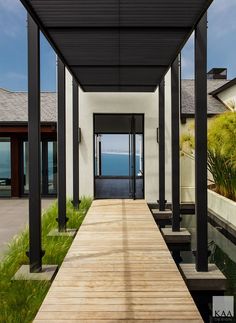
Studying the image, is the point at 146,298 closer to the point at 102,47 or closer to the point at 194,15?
the point at 194,15

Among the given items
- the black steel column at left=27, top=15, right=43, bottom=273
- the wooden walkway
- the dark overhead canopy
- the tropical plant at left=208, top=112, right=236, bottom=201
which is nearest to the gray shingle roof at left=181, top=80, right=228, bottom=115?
the tropical plant at left=208, top=112, right=236, bottom=201

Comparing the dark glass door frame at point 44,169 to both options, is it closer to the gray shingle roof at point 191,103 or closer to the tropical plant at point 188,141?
the tropical plant at point 188,141

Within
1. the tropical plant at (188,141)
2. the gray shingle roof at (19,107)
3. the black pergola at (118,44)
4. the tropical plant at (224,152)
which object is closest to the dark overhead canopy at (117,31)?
the black pergola at (118,44)

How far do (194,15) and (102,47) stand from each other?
71.6 inches

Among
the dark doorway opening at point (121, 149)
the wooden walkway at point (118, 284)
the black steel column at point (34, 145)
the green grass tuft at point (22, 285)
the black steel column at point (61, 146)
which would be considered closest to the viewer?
the wooden walkway at point (118, 284)

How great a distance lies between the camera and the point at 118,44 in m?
5.71

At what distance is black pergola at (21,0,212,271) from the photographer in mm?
4344

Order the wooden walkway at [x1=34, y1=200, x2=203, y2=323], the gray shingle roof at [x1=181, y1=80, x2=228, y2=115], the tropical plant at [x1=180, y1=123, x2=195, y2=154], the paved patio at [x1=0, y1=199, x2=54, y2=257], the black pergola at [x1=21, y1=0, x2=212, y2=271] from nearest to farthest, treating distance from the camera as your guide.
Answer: the wooden walkway at [x1=34, y1=200, x2=203, y2=323] → the black pergola at [x1=21, y1=0, x2=212, y2=271] → the paved patio at [x1=0, y1=199, x2=54, y2=257] → the tropical plant at [x1=180, y1=123, x2=195, y2=154] → the gray shingle roof at [x1=181, y1=80, x2=228, y2=115]

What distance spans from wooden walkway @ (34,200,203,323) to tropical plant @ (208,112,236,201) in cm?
330

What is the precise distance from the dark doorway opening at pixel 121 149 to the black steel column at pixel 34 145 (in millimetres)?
5492

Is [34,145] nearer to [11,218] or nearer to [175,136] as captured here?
[175,136]

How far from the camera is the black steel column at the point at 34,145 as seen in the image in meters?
4.46

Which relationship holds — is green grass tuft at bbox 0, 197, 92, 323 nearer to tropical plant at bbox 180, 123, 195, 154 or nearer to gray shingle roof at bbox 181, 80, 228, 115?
tropical plant at bbox 180, 123, 195, 154

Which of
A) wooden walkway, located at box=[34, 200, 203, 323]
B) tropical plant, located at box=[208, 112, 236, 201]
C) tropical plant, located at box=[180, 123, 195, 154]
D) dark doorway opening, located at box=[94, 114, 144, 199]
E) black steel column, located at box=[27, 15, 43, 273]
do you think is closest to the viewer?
wooden walkway, located at box=[34, 200, 203, 323]
